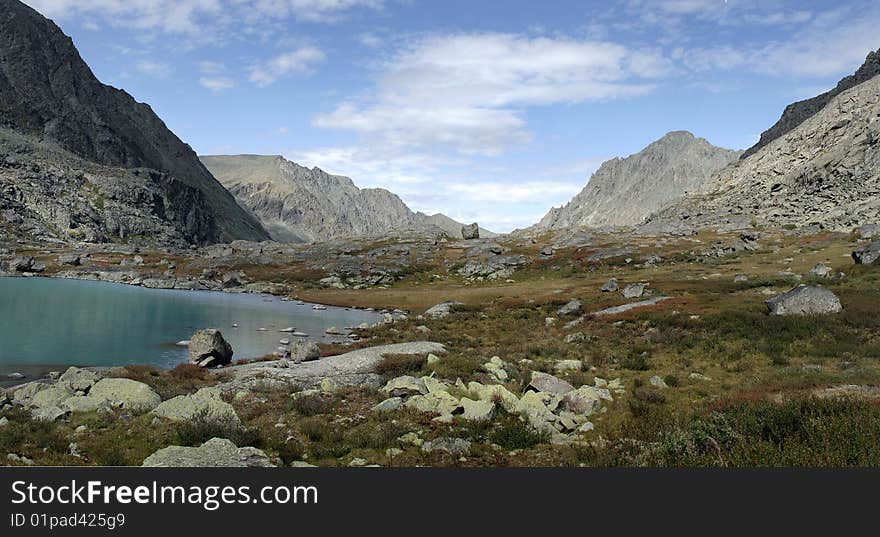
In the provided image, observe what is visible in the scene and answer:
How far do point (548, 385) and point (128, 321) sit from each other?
57.1 meters

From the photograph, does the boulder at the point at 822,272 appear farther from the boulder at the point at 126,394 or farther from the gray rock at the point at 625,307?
the boulder at the point at 126,394

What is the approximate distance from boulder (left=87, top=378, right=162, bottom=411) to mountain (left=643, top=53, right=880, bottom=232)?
14325 centimetres

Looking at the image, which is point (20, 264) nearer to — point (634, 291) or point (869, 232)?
point (634, 291)

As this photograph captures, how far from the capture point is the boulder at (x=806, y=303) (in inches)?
1402

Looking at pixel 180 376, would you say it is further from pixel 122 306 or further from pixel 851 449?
pixel 122 306

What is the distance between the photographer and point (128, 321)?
61344 millimetres

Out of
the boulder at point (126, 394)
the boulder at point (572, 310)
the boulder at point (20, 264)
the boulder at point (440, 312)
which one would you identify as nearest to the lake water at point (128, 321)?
the boulder at point (440, 312)

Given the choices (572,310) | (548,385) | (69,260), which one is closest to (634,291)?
(572,310)

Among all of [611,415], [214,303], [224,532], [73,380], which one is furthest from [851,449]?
[214,303]

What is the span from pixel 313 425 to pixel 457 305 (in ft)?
169

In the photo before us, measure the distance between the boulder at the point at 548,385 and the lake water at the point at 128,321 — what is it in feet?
95.1

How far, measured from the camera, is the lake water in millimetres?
41803

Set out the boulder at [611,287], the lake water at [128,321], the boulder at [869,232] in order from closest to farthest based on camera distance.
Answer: the lake water at [128,321] < the boulder at [611,287] < the boulder at [869,232]

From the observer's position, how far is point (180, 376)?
2994 centimetres
